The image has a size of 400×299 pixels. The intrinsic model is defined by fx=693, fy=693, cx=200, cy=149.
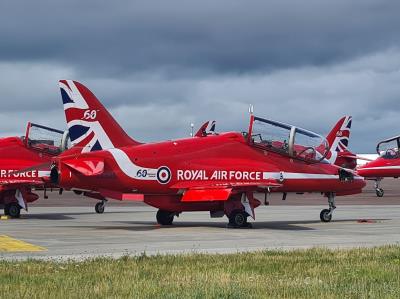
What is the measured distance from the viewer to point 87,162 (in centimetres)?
2070

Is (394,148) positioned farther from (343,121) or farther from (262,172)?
(262,172)

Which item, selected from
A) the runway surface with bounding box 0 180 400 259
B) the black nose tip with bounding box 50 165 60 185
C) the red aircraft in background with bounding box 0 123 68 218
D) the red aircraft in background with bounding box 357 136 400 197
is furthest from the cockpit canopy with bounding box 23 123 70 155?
the red aircraft in background with bounding box 357 136 400 197

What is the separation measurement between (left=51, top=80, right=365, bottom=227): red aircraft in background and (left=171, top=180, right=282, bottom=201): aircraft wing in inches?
1.2

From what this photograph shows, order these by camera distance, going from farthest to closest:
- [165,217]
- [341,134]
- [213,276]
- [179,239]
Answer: [341,134]
[165,217]
[179,239]
[213,276]

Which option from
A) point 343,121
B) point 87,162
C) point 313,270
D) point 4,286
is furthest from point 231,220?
point 343,121

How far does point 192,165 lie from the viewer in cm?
2203

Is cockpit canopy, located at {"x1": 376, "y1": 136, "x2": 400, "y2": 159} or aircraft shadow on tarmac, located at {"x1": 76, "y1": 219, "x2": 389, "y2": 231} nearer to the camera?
aircraft shadow on tarmac, located at {"x1": 76, "y1": 219, "x2": 389, "y2": 231}

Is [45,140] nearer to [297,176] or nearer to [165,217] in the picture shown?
[165,217]

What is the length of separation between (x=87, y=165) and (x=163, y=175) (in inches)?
96.8

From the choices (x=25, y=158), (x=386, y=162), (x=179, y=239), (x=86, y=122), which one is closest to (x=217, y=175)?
(x=86, y=122)

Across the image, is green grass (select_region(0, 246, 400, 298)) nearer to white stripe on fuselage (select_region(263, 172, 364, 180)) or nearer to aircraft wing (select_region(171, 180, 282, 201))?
aircraft wing (select_region(171, 180, 282, 201))

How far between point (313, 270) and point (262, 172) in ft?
40.3

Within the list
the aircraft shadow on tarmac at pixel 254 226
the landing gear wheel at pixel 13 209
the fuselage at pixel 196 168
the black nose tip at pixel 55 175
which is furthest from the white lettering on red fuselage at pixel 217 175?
the landing gear wheel at pixel 13 209

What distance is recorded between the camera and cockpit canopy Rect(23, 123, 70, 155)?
92.5ft
